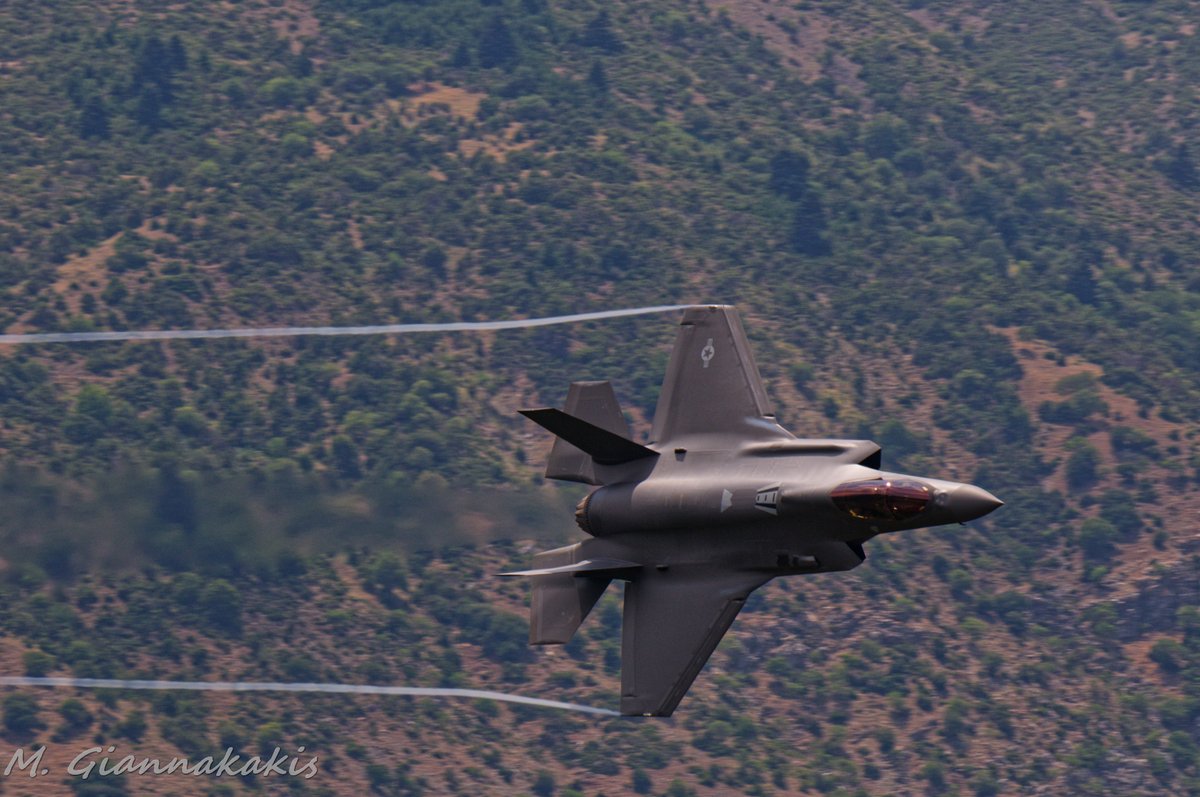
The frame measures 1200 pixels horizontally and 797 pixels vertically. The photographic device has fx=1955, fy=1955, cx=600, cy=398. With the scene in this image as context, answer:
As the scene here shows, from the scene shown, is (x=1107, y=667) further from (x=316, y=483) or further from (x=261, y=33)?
(x=261, y=33)

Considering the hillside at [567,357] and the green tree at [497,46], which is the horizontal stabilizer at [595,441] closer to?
the hillside at [567,357]

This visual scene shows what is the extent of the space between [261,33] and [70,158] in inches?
791

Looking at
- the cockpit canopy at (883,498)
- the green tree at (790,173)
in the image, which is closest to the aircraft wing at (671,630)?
the cockpit canopy at (883,498)

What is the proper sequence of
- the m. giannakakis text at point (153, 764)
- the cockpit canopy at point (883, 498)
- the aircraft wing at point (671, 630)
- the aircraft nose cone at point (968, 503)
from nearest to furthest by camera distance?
the aircraft nose cone at point (968, 503)
the cockpit canopy at point (883, 498)
the aircraft wing at point (671, 630)
the m. giannakakis text at point (153, 764)

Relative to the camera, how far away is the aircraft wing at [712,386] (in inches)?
1612

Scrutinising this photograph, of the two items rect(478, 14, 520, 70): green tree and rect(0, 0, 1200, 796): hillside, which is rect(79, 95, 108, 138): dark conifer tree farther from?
rect(478, 14, 520, 70): green tree

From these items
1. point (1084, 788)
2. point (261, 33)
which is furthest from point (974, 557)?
point (261, 33)

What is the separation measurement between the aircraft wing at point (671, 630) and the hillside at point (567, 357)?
31.8ft

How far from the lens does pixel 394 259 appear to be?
10144 cm

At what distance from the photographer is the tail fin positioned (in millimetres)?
39531

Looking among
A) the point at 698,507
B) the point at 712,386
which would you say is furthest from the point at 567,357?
the point at 698,507

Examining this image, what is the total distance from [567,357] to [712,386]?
5405 centimetres

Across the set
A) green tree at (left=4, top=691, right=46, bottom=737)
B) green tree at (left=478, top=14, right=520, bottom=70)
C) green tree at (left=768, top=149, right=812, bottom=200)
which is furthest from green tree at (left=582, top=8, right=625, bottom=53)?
green tree at (left=4, top=691, right=46, bottom=737)

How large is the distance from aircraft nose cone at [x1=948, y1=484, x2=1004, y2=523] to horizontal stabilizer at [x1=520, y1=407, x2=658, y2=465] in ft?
23.8
